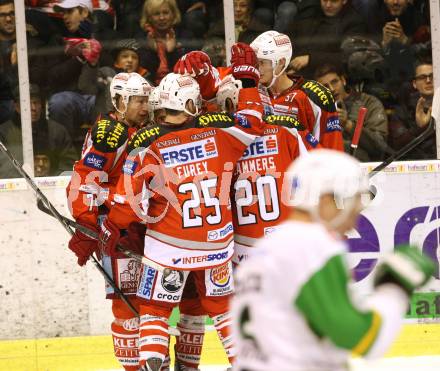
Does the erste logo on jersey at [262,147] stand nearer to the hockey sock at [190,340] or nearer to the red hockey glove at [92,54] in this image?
the hockey sock at [190,340]

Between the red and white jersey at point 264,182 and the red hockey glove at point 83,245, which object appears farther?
the red hockey glove at point 83,245

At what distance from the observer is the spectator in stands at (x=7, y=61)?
6812mm

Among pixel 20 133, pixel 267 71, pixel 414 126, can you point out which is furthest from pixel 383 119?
pixel 20 133

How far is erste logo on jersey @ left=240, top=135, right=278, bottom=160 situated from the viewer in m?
5.20

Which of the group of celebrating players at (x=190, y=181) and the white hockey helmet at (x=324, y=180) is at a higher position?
the white hockey helmet at (x=324, y=180)

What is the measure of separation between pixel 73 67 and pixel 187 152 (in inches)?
86.6

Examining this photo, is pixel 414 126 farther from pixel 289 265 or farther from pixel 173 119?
pixel 289 265

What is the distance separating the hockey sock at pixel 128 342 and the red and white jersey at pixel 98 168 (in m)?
0.46

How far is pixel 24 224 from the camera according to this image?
6660mm

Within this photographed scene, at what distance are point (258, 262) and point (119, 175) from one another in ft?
8.66

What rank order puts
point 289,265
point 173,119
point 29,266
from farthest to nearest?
point 29,266
point 173,119
point 289,265

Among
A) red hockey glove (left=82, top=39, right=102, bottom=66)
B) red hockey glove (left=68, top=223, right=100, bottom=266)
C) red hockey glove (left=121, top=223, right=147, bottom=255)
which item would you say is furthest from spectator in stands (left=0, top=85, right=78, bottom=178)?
red hockey glove (left=121, top=223, right=147, bottom=255)

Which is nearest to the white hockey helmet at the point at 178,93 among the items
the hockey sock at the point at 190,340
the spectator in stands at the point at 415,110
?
the hockey sock at the point at 190,340

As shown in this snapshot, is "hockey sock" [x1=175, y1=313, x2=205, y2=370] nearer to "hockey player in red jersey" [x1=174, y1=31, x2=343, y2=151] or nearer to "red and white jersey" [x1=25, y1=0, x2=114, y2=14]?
"hockey player in red jersey" [x1=174, y1=31, x2=343, y2=151]
